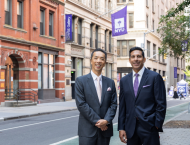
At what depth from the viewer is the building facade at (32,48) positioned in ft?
79.8

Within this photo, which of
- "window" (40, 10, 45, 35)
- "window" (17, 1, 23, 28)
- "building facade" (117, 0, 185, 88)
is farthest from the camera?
"building facade" (117, 0, 185, 88)

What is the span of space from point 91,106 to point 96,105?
0.07 meters

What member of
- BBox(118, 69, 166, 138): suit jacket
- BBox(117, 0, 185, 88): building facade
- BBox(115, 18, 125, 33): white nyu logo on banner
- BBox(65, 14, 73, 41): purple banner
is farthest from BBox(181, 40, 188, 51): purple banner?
BBox(117, 0, 185, 88): building facade

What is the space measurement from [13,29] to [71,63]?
995 centimetres

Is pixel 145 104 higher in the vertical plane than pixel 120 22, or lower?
lower

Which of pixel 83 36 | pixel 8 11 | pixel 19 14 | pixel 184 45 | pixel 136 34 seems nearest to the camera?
pixel 184 45

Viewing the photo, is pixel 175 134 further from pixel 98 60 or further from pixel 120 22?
pixel 120 22

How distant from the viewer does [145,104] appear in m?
4.43

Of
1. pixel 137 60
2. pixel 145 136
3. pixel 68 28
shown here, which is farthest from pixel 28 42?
pixel 145 136

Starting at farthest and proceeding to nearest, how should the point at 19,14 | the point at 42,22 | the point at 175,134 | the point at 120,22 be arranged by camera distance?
the point at 120,22
the point at 42,22
the point at 19,14
the point at 175,134

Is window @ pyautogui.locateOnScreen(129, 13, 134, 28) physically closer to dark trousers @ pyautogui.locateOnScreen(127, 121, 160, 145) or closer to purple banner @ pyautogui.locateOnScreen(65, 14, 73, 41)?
purple banner @ pyautogui.locateOnScreen(65, 14, 73, 41)

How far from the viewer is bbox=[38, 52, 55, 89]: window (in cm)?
2803

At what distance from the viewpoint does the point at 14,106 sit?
23.0 meters

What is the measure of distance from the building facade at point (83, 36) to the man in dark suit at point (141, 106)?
85.8ft
